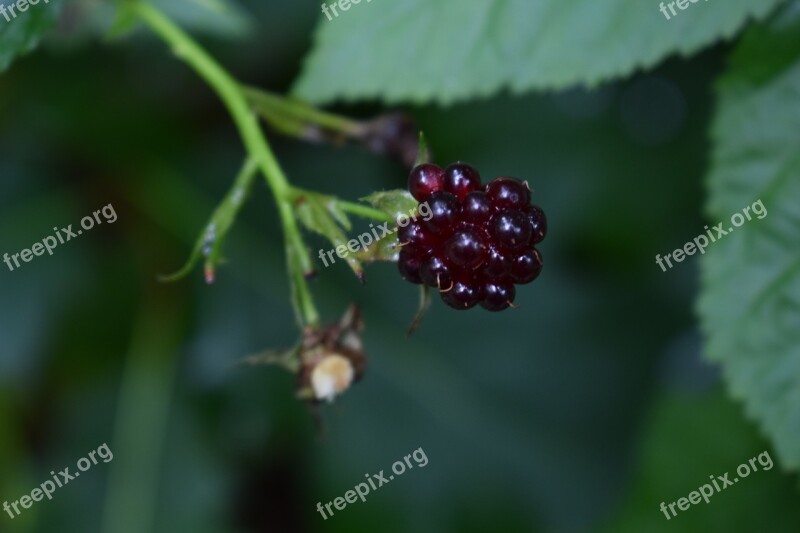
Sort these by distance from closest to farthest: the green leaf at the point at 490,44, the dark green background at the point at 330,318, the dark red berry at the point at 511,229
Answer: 1. the dark red berry at the point at 511,229
2. the green leaf at the point at 490,44
3. the dark green background at the point at 330,318

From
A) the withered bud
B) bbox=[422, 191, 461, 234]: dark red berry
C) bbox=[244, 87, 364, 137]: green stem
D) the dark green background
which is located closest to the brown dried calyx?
the withered bud

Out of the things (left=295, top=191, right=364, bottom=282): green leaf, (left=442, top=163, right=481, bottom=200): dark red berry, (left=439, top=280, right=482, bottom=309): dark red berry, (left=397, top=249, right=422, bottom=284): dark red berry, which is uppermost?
(left=295, top=191, right=364, bottom=282): green leaf

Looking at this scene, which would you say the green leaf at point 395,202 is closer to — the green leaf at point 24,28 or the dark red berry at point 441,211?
the dark red berry at point 441,211

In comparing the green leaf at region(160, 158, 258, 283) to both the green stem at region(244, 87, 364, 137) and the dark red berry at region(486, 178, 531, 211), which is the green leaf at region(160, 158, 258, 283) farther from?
the dark red berry at region(486, 178, 531, 211)

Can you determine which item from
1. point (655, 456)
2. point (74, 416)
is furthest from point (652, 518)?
point (74, 416)

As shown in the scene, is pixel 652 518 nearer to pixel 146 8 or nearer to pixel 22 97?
pixel 146 8

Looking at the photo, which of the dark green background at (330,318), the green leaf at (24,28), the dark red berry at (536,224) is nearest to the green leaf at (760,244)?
the dark red berry at (536,224)
